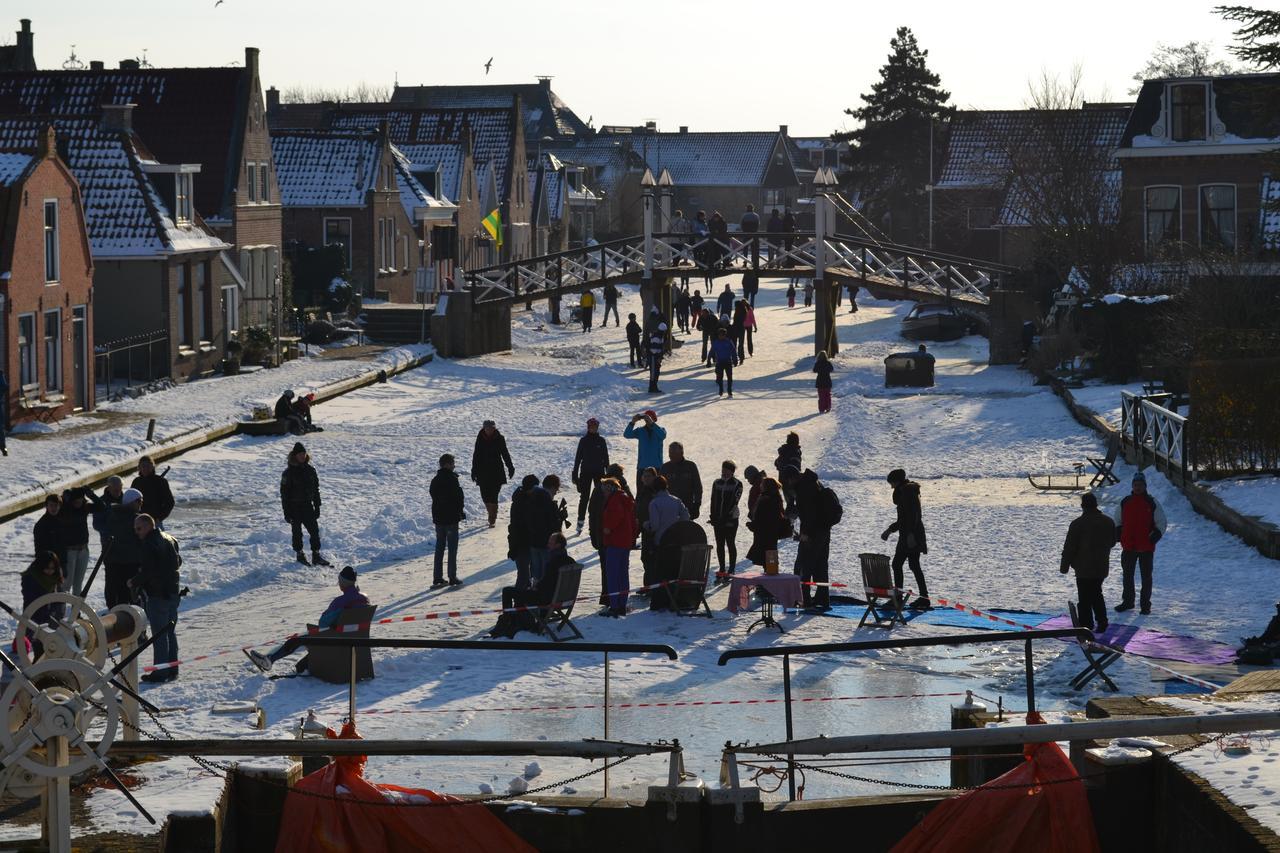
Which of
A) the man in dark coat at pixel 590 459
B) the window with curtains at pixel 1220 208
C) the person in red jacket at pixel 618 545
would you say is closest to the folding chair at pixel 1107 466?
the man in dark coat at pixel 590 459

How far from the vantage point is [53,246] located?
105 feet

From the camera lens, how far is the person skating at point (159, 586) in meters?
15.4

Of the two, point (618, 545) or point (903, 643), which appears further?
point (618, 545)

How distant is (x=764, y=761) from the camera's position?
12.4 metres

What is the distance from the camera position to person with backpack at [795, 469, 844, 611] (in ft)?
60.7

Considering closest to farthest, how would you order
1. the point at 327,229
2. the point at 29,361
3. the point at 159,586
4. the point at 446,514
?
1. the point at 159,586
2. the point at 446,514
3. the point at 29,361
4. the point at 327,229

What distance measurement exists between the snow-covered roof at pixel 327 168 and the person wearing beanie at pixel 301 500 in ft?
114

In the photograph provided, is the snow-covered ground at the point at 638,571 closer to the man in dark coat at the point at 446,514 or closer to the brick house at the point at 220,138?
the man in dark coat at the point at 446,514

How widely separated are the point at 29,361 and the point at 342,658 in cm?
1770

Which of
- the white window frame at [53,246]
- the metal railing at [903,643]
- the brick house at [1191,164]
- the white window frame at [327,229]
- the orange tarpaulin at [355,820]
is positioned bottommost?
the orange tarpaulin at [355,820]

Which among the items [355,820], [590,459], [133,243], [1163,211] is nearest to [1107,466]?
[590,459]

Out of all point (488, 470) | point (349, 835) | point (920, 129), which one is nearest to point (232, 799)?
point (349, 835)

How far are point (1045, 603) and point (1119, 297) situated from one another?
18.9 meters

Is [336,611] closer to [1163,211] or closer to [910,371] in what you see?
[910,371]
